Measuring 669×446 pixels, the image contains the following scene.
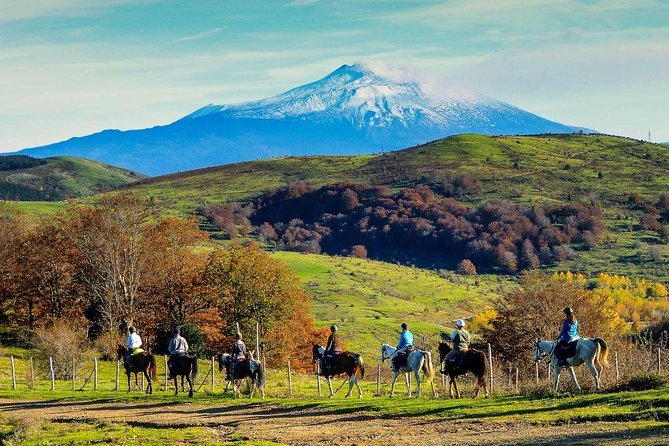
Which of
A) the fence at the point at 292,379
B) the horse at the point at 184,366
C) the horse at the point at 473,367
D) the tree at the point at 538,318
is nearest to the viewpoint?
the horse at the point at 473,367

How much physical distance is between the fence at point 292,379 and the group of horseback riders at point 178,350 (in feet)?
6.80

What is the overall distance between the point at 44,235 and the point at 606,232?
452 feet

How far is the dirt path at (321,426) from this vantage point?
67.2ft

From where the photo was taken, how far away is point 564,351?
28344mm

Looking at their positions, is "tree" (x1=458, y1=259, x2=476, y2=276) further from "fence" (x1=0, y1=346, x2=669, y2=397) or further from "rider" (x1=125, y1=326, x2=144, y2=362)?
"rider" (x1=125, y1=326, x2=144, y2=362)

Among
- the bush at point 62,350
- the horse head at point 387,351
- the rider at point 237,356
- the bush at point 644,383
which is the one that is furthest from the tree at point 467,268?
the bush at point 644,383

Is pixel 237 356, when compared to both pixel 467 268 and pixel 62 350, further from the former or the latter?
pixel 467 268

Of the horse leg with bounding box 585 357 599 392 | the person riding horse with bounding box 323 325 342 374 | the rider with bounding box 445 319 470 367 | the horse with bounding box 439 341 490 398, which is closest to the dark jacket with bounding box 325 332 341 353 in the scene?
the person riding horse with bounding box 323 325 342 374

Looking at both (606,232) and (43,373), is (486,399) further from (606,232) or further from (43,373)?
(606,232)

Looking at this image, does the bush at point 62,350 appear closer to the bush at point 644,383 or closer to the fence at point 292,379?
the fence at point 292,379

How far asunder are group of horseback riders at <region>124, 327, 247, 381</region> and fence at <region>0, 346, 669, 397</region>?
6.80ft

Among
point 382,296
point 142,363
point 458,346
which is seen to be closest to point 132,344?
point 142,363

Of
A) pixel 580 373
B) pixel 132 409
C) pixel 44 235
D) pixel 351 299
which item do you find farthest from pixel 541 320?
pixel 351 299

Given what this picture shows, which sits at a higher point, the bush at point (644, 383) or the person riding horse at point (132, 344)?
the person riding horse at point (132, 344)
